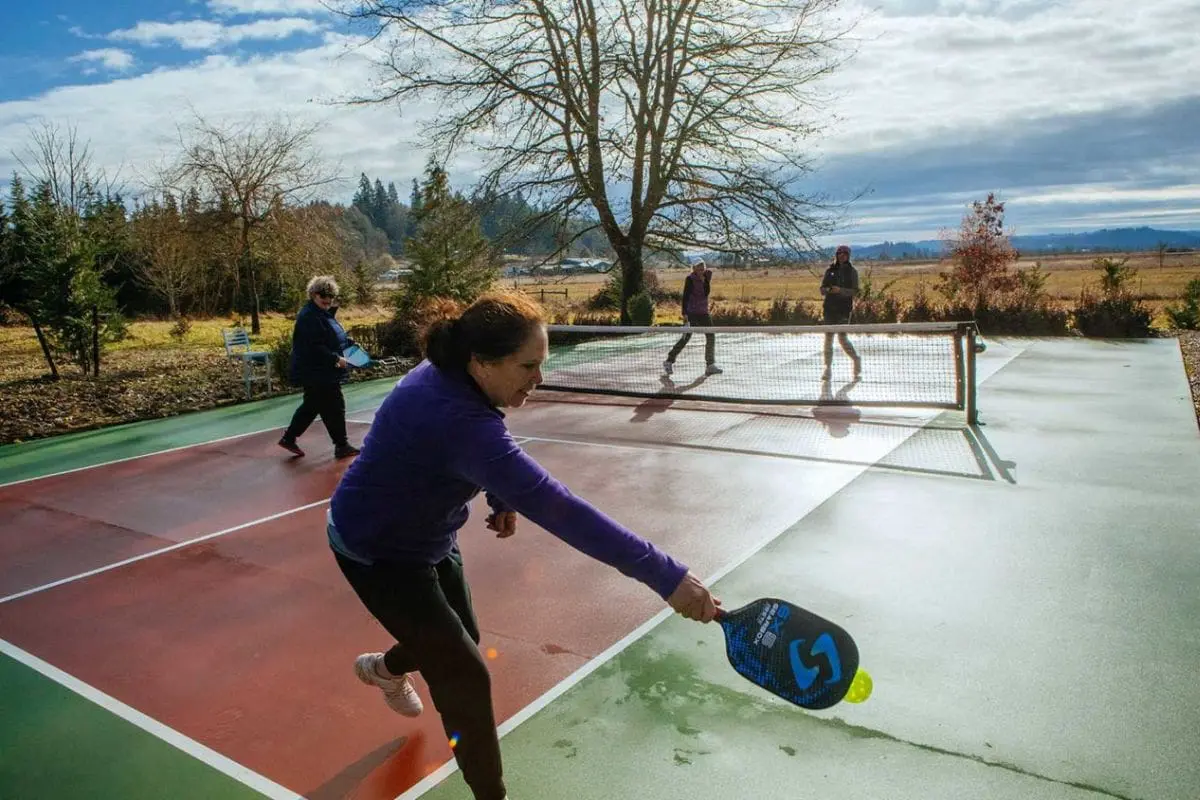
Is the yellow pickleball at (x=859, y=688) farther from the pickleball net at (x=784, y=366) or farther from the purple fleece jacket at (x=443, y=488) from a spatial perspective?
the pickleball net at (x=784, y=366)

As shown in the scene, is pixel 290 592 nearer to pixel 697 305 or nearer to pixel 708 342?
pixel 697 305

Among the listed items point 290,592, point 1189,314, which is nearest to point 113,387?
point 290,592

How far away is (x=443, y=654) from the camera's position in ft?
8.35

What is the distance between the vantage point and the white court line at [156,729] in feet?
10.8

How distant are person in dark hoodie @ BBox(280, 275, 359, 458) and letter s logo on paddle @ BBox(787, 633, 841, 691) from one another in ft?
22.7

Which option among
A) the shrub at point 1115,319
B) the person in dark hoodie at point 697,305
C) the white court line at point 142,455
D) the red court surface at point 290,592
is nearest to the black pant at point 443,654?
the red court surface at point 290,592

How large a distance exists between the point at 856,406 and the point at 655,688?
7.50 meters

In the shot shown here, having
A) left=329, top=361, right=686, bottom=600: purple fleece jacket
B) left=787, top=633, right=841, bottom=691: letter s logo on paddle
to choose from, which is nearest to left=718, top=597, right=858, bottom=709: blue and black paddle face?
left=787, top=633, right=841, bottom=691: letter s logo on paddle

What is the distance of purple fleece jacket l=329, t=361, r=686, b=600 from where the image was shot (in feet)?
7.62

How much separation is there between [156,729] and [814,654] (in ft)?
10.1

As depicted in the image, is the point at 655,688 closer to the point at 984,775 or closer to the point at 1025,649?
the point at 984,775

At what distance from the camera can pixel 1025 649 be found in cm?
409

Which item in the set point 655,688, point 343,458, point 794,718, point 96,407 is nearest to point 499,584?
point 655,688

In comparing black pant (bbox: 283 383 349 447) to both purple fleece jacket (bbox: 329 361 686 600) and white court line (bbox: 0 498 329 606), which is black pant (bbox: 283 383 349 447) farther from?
purple fleece jacket (bbox: 329 361 686 600)
